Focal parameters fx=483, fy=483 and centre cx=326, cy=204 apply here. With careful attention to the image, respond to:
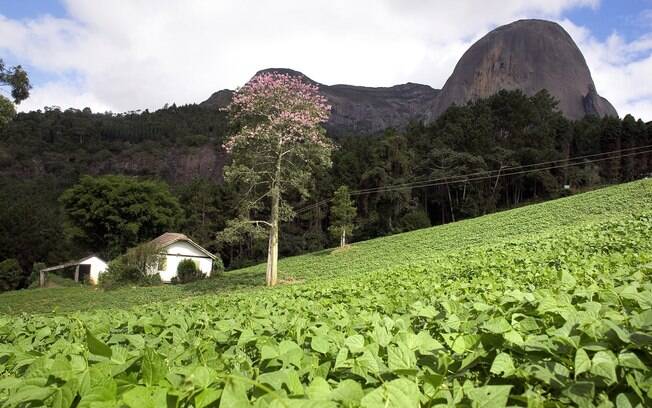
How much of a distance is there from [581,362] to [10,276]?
5525cm

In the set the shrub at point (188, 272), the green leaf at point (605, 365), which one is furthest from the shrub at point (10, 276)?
the green leaf at point (605, 365)

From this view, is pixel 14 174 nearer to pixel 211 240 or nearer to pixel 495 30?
pixel 211 240

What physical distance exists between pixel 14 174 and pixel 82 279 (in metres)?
59.6

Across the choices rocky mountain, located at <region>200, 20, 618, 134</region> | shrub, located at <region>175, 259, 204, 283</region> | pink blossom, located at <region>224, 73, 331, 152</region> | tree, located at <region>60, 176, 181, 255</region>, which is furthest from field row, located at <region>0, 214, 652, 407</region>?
rocky mountain, located at <region>200, 20, 618, 134</region>

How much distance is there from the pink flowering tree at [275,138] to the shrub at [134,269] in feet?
53.4

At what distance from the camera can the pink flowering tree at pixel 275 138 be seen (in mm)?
20203

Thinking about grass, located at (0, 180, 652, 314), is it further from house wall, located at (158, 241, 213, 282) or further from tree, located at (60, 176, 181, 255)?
tree, located at (60, 176, 181, 255)

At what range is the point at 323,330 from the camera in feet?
7.37

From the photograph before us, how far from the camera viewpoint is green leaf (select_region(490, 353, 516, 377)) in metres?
1.30

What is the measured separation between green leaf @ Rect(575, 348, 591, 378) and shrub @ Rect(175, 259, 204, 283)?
37262 millimetres

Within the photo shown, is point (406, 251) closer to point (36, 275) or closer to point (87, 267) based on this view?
point (87, 267)

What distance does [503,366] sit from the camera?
1312 mm

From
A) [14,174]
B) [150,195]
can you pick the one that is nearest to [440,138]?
[150,195]

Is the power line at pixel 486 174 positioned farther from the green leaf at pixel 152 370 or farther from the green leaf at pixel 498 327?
the green leaf at pixel 152 370
